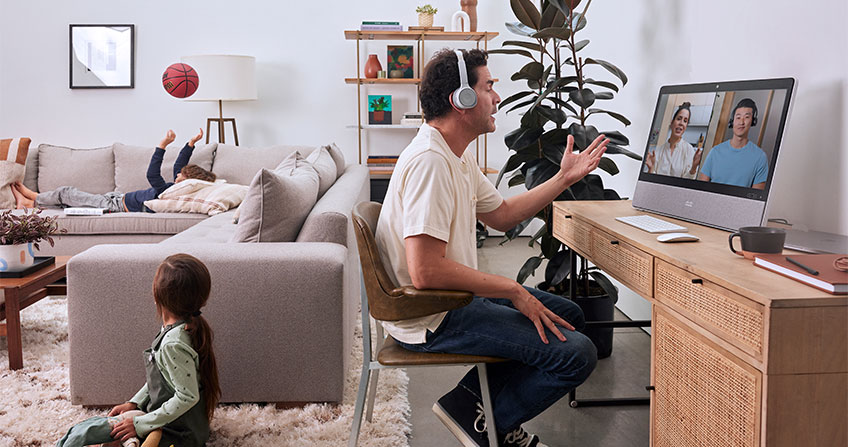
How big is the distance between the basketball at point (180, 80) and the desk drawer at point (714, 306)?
4.18m

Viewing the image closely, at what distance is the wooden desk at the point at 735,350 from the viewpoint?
4.11 feet

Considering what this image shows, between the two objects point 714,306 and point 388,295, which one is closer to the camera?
point 714,306

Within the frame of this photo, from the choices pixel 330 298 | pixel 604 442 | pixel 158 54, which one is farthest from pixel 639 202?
pixel 158 54

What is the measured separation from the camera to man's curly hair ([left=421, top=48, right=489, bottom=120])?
6.07ft

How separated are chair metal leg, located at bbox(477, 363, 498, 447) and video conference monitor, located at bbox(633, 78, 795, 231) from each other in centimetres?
80

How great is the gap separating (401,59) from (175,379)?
13.9 feet

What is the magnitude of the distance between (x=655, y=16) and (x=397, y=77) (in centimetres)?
284

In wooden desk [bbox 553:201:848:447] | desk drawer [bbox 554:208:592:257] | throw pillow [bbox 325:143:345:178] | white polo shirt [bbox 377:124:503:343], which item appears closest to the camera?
wooden desk [bbox 553:201:848:447]

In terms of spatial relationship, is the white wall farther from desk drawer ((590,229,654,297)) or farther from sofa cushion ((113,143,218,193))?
desk drawer ((590,229,654,297))

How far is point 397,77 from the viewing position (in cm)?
574

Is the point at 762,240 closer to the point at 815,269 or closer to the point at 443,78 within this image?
the point at 815,269

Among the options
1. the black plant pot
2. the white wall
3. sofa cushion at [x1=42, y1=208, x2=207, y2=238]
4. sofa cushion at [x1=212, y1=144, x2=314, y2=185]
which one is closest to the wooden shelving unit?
the white wall

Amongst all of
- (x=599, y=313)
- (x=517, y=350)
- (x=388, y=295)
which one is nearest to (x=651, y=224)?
(x=517, y=350)

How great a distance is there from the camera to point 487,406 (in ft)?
6.00
